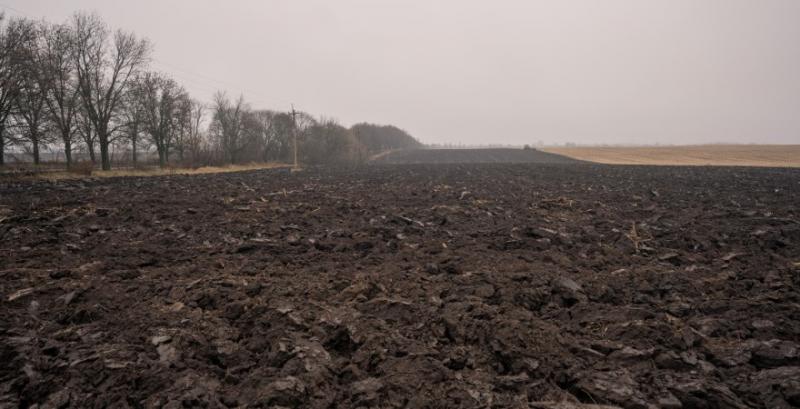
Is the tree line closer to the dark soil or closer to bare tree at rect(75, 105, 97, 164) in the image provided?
bare tree at rect(75, 105, 97, 164)

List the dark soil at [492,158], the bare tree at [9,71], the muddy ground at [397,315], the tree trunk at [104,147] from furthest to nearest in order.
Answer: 1. the dark soil at [492,158]
2. the tree trunk at [104,147]
3. the bare tree at [9,71]
4. the muddy ground at [397,315]

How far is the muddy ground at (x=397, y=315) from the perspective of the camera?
3.35 metres

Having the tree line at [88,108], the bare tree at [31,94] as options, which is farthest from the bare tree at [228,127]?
the bare tree at [31,94]

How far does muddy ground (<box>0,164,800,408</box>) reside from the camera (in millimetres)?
3354

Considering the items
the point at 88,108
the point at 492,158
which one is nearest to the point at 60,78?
the point at 88,108

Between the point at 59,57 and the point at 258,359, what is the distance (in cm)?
4622

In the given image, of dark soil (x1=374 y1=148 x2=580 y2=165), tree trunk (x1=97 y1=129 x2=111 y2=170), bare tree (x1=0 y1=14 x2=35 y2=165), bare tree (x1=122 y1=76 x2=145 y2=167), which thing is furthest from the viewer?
dark soil (x1=374 y1=148 x2=580 y2=165)

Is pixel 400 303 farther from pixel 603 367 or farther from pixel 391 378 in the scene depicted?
pixel 603 367

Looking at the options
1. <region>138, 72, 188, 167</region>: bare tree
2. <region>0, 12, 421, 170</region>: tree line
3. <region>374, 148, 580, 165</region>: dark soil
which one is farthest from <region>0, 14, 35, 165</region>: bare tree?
<region>374, 148, 580, 165</region>: dark soil

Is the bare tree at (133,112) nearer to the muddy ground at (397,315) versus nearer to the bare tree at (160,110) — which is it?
the bare tree at (160,110)

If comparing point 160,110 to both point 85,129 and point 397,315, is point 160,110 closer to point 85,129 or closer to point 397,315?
point 85,129

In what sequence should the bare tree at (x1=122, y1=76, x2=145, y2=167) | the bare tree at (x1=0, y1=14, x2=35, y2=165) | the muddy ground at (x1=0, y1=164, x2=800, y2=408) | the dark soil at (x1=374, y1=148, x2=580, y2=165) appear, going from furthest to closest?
1. the dark soil at (x1=374, y1=148, x2=580, y2=165)
2. the bare tree at (x1=122, y1=76, x2=145, y2=167)
3. the bare tree at (x1=0, y1=14, x2=35, y2=165)
4. the muddy ground at (x1=0, y1=164, x2=800, y2=408)

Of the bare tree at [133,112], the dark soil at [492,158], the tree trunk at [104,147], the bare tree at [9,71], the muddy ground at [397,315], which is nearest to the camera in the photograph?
the muddy ground at [397,315]

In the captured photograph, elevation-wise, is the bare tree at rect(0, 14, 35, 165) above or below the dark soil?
above
